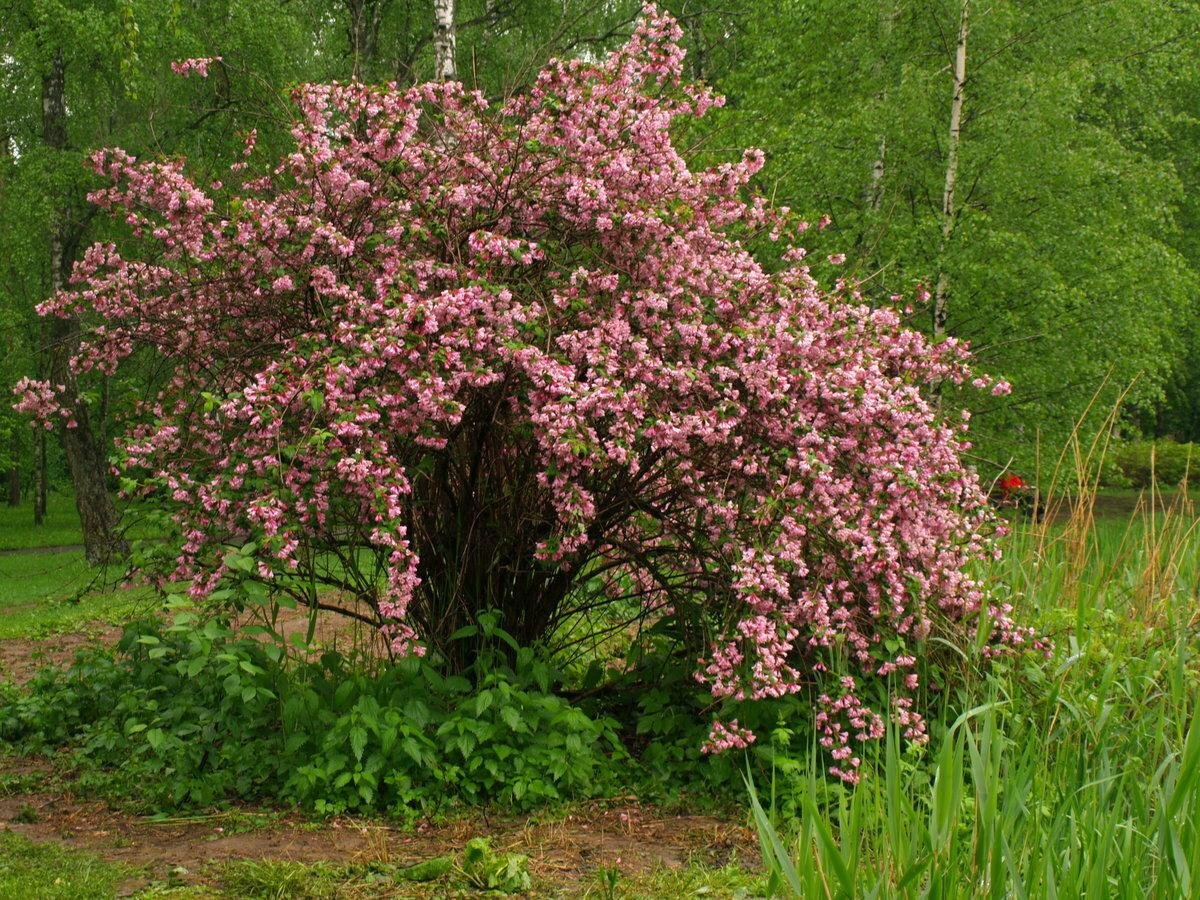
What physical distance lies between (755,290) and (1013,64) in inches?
477

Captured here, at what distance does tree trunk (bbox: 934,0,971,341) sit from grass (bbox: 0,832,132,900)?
37.4 ft

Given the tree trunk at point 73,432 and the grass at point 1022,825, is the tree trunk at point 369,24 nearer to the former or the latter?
the tree trunk at point 73,432

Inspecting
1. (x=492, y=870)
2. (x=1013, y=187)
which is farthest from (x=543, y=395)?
(x=1013, y=187)

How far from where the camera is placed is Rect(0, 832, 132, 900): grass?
14.8 ft

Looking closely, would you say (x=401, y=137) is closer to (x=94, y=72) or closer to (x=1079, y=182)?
(x=1079, y=182)

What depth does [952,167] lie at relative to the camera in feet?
48.2

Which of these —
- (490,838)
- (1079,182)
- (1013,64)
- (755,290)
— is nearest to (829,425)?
(755,290)

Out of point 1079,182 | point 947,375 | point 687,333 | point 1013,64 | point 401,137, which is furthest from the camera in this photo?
point 1013,64

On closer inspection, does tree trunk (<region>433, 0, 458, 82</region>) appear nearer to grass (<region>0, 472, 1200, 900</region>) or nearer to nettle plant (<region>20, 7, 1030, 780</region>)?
nettle plant (<region>20, 7, 1030, 780</region>)

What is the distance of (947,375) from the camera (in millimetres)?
6586

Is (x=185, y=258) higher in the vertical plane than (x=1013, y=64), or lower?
lower

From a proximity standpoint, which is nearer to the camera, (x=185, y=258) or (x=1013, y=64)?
(x=185, y=258)

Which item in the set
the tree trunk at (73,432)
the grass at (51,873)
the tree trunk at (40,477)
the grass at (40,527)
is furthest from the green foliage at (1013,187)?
the tree trunk at (40,477)

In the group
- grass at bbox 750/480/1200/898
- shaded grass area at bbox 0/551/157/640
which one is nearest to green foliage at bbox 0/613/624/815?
shaded grass area at bbox 0/551/157/640
